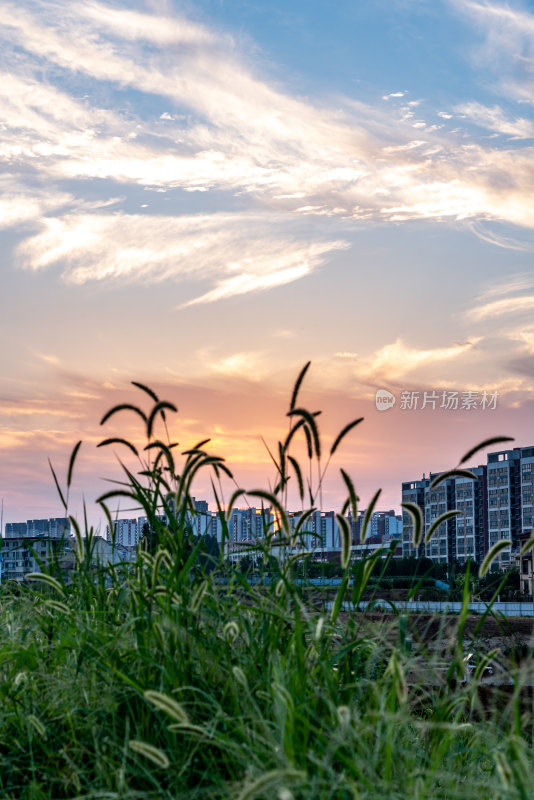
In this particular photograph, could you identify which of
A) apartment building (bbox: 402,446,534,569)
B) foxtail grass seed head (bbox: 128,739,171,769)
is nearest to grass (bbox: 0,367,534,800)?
foxtail grass seed head (bbox: 128,739,171,769)

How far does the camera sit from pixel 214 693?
3.12 meters

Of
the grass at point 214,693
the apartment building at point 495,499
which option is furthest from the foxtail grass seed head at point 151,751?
the apartment building at point 495,499

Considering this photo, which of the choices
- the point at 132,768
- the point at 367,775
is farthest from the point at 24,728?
the point at 367,775

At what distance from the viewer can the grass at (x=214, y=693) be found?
8.57ft

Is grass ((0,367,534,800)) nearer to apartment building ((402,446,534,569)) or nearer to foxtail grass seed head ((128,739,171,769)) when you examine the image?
foxtail grass seed head ((128,739,171,769))

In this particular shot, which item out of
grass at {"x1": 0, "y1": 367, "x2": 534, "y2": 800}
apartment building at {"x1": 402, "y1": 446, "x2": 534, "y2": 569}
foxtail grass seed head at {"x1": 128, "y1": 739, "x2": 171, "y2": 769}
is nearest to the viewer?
foxtail grass seed head at {"x1": 128, "y1": 739, "x2": 171, "y2": 769}

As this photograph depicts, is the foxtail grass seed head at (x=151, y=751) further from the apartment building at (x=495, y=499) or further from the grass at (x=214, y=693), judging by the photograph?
the apartment building at (x=495, y=499)

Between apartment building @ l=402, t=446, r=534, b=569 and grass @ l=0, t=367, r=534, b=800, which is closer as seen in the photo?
grass @ l=0, t=367, r=534, b=800

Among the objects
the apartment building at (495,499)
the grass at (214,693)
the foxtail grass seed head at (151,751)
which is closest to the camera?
the foxtail grass seed head at (151,751)

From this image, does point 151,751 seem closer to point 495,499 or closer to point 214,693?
point 214,693

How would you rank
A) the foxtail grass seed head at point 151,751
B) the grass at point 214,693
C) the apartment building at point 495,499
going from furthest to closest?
the apartment building at point 495,499, the grass at point 214,693, the foxtail grass seed head at point 151,751

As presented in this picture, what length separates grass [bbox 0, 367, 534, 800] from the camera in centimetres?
261

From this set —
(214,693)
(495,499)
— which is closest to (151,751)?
(214,693)

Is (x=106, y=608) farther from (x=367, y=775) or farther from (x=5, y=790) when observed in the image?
(x=367, y=775)
